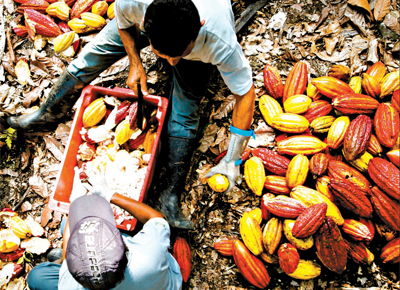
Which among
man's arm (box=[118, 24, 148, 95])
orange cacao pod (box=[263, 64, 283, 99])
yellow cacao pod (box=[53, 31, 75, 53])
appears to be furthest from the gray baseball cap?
yellow cacao pod (box=[53, 31, 75, 53])

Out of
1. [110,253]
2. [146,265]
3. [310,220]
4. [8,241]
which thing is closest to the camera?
[110,253]

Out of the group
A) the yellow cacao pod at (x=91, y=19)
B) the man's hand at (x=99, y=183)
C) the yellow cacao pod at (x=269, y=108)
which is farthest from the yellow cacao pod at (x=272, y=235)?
the yellow cacao pod at (x=91, y=19)

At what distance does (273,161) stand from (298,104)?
1.79 feet

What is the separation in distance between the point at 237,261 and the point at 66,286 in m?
1.26

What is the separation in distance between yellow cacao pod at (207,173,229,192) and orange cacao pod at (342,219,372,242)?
0.97 m

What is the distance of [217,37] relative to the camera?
5.26ft

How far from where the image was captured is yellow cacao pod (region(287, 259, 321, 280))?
207 centimetres

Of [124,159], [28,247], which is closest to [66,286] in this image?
[124,159]

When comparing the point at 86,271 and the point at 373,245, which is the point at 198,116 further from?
the point at 373,245

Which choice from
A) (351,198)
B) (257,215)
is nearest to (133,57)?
(257,215)

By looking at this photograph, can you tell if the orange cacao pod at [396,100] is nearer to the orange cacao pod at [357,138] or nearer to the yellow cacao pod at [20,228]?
the orange cacao pod at [357,138]

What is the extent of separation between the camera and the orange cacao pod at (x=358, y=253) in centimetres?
203

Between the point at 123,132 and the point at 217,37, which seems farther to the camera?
the point at 123,132

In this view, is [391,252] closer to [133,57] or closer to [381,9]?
[381,9]
